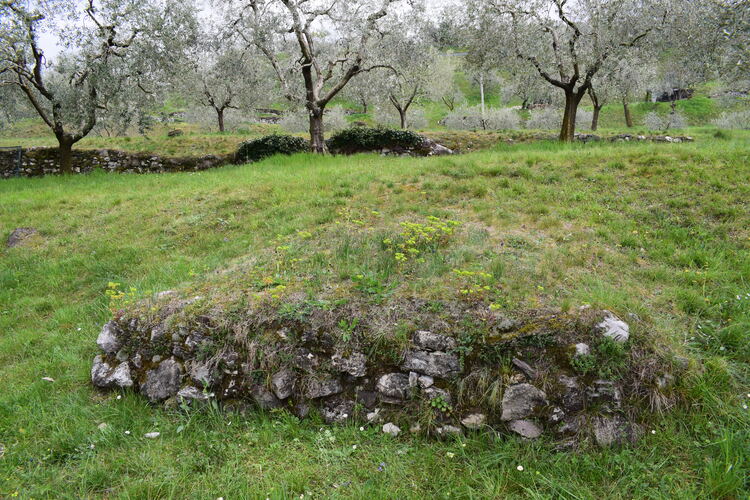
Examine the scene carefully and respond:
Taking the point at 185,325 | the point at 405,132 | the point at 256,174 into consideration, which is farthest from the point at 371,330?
the point at 405,132

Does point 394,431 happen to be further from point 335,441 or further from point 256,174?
point 256,174

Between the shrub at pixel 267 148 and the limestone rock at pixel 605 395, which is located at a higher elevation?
the shrub at pixel 267 148

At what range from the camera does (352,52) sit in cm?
1567

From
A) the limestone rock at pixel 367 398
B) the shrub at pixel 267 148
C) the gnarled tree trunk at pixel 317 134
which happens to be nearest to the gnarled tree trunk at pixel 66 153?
the shrub at pixel 267 148

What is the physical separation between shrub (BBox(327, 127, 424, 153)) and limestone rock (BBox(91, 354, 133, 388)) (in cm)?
1307

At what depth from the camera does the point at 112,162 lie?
17.2m

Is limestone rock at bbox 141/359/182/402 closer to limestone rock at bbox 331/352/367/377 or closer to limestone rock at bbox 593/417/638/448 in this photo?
limestone rock at bbox 331/352/367/377

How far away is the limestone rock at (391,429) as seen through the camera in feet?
13.1

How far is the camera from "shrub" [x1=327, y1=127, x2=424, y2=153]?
52.8ft

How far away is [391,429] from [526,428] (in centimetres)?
131

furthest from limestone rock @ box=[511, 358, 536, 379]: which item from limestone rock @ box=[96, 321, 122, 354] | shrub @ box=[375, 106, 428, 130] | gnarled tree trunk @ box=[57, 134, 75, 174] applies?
shrub @ box=[375, 106, 428, 130]

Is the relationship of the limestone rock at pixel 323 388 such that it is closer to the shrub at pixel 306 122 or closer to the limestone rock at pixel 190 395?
the limestone rock at pixel 190 395

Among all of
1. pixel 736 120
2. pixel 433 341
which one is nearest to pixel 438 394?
pixel 433 341

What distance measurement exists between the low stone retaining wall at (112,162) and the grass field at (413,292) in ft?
18.2
